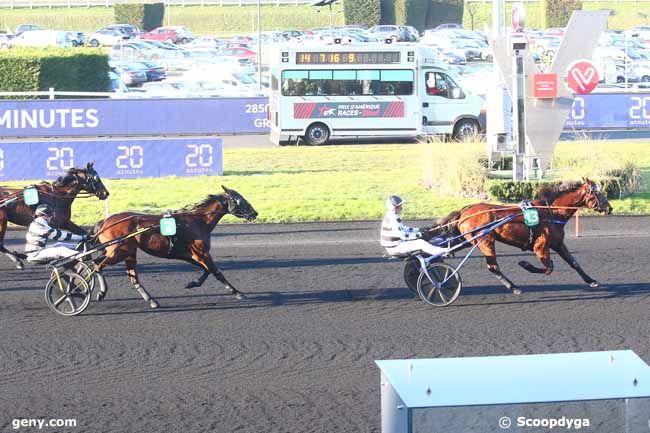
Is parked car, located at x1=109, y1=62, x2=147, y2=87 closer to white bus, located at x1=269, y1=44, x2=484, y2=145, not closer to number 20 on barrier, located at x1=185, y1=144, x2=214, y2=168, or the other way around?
white bus, located at x1=269, y1=44, x2=484, y2=145

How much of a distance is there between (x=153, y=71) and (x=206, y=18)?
24568 mm

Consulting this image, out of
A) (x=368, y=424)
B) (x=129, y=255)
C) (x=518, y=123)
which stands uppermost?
(x=518, y=123)

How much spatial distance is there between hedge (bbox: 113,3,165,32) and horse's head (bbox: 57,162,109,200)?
5551 cm

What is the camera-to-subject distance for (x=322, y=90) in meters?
28.9

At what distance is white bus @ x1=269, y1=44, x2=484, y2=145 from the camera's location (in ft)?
94.5

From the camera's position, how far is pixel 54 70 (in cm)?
3778

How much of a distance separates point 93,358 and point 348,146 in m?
19.4

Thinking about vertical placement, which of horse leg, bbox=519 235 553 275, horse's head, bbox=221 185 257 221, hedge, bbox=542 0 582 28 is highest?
hedge, bbox=542 0 582 28

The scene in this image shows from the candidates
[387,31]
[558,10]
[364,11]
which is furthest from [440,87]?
Result: [558,10]

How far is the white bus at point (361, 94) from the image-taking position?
2881 cm

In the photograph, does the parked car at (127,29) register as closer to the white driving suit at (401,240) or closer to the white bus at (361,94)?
the white bus at (361,94)

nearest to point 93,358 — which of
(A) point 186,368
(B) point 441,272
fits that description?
(A) point 186,368

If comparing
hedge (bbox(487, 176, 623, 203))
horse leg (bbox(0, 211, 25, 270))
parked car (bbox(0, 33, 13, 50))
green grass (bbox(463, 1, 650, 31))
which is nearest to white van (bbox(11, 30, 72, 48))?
parked car (bbox(0, 33, 13, 50))

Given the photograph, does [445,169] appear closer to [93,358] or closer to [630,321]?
[630,321]
